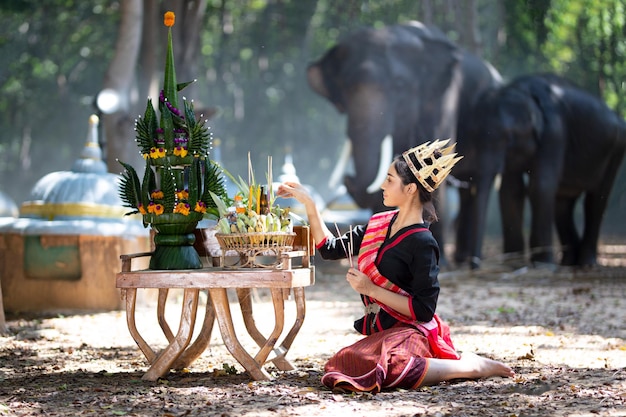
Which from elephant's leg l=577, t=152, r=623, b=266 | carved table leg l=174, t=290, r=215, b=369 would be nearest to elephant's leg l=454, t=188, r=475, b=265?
elephant's leg l=577, t=152, r=623, b=266

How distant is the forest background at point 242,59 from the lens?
45.4 feet

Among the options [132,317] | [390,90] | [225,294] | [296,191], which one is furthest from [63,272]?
[390,90]

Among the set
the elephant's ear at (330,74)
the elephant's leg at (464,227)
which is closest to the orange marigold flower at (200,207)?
the elephant's ear at (330,74)

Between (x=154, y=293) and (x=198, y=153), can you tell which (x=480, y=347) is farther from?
(x=154, y=293)

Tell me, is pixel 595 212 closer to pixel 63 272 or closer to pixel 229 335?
pixel 63 272

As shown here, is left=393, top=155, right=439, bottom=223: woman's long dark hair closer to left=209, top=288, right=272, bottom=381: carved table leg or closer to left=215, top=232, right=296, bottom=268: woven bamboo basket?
left=215, top=232, right=296, bottom=268: woven bamboo basket

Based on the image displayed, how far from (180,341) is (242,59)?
28.2 meters

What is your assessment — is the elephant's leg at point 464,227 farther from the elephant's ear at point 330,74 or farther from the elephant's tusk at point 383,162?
the elephant's ear at point 330,74

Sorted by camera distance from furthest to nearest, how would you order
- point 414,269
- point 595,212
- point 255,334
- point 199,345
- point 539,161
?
1. point 595,212
2. point 539,161
3. point 255,334
4. point 199,345
5. point 414,269

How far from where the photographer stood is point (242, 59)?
32.8m

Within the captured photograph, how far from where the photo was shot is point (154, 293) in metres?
9.47

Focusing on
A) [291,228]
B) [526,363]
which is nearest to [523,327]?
[526,363]

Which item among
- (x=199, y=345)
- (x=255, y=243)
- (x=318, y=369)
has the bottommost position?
(x=318, y=369)

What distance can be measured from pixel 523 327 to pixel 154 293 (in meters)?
3.55
